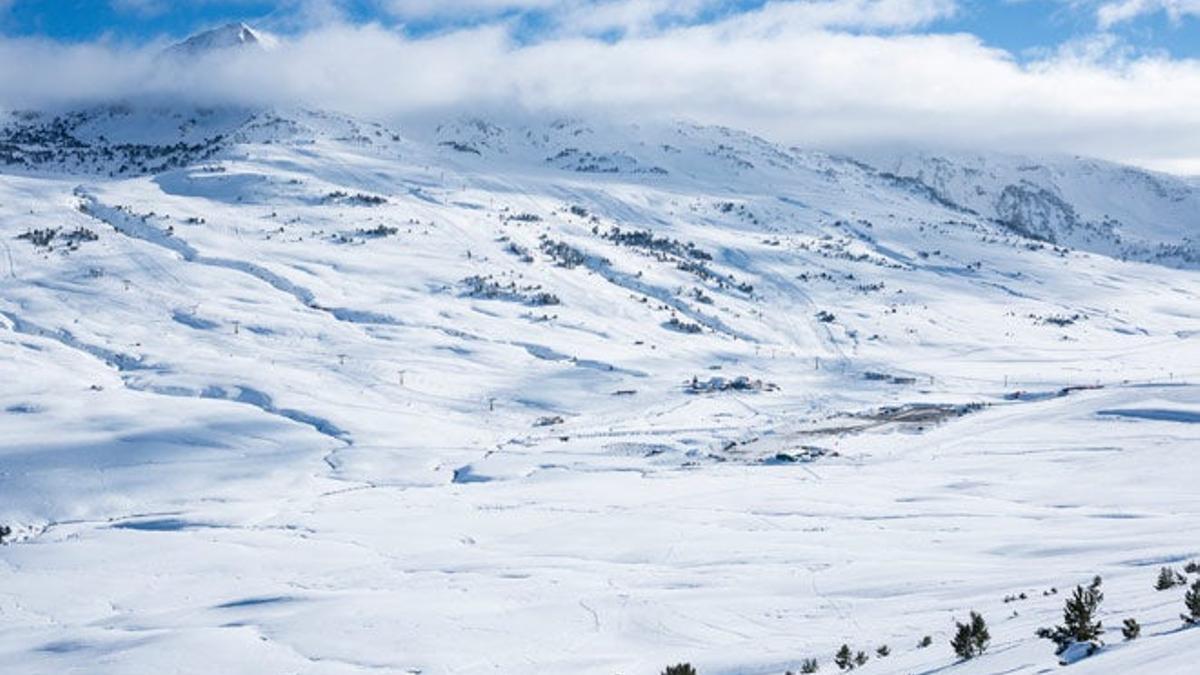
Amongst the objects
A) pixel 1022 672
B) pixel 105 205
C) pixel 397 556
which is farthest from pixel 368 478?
pixel 105 205

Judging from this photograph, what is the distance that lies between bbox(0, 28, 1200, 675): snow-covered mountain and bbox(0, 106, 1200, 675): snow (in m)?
0.32

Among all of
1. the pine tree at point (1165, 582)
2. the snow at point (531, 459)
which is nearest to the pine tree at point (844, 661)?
the snow at point (531, 459)

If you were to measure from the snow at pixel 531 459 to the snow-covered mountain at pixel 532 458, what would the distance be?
324 mm

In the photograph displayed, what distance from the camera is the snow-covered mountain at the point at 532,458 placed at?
95.8 feet

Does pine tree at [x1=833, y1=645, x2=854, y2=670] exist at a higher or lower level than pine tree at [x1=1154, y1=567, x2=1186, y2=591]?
lower

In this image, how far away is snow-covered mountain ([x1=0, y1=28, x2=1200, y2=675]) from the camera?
29203 millimetres

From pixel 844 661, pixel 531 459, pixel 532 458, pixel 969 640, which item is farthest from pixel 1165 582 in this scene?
pixel 532 458

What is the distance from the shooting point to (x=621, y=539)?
151ft

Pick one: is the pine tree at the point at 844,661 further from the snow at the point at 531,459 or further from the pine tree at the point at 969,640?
the pine tree at the point at 969,640

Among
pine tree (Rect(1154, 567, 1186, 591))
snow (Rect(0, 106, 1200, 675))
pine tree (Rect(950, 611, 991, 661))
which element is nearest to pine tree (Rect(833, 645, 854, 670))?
snow (Rect(0, 106, 1200, 675))

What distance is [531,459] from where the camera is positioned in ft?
255

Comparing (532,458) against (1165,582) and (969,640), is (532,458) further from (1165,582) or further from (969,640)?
(969,640)

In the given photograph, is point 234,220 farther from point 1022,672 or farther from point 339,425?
point 1022,672

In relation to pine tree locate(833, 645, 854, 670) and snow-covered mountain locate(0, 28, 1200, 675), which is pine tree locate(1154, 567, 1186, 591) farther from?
pine tree locate(833, 645, 854, 670)
